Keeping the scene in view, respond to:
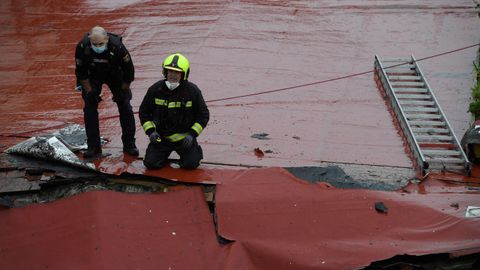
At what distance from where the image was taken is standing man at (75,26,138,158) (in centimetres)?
605

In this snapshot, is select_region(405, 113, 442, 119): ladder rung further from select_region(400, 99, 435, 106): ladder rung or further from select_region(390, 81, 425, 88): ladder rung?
select_region(390, 81, 425, 88): ladder rung

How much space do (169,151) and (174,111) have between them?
0.45 m

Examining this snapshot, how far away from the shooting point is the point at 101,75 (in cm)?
630

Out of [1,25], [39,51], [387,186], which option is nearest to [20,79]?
[39,51]

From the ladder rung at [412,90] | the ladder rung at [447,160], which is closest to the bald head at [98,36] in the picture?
the ladder rung at [447,160]

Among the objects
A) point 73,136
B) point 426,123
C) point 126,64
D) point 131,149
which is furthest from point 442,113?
point 73,136

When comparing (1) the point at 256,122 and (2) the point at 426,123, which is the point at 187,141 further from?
(2) the point at 426,123

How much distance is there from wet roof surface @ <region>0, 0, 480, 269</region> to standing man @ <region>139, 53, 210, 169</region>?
0.21 m

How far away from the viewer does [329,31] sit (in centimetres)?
1022

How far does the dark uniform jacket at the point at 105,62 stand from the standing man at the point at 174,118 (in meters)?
0.34

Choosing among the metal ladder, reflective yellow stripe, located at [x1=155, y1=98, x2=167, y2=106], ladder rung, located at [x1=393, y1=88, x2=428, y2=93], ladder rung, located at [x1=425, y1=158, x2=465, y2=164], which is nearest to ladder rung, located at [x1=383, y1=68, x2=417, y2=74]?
the metal ladder

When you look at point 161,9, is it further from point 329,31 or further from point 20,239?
point 20,239

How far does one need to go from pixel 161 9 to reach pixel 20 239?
259 inches

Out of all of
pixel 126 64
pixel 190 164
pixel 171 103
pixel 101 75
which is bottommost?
pixel 190 164
